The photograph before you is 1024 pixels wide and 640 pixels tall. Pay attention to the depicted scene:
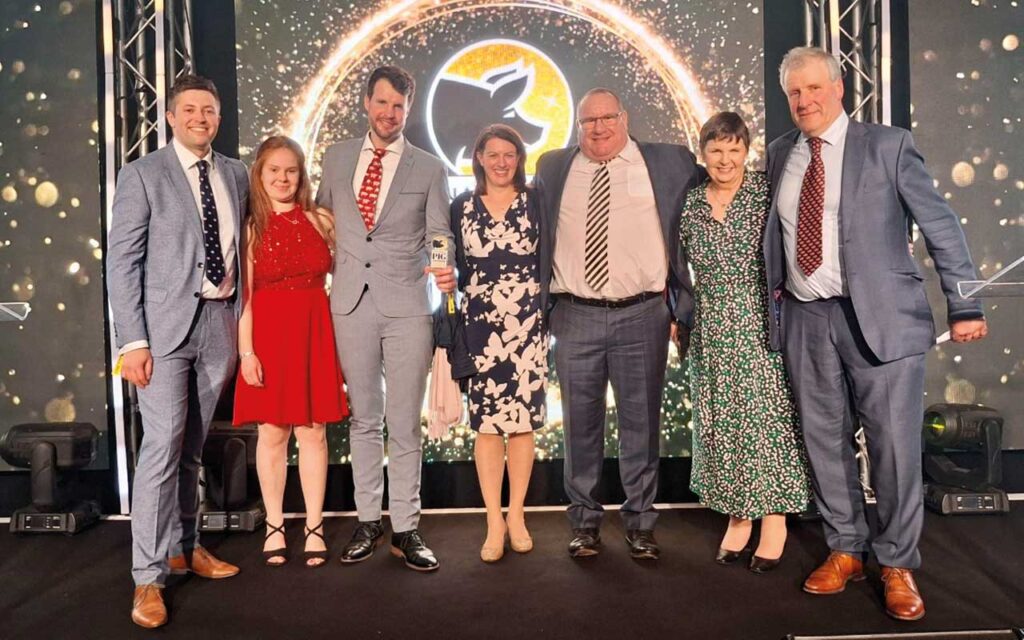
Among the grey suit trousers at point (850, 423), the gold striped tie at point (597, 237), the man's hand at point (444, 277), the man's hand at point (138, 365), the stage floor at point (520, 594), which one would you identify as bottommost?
the stage floor at point (520, 594)

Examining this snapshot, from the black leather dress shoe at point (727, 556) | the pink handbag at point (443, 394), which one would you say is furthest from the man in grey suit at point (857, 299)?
the pink handbag at point (443, 394)

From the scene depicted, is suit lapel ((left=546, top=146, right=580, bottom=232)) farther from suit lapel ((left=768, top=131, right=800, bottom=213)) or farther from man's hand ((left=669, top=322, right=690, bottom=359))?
suit lapel ((left=768, top=131, right=800, bottom=213))

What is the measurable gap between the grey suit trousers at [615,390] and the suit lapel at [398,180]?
89 centimetres

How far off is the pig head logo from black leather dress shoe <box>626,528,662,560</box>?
2.19m

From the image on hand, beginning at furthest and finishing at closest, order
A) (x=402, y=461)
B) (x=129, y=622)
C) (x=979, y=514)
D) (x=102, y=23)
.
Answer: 1. (x=102, y=23)
2. (x=979, y=514)
3. (x=402, y=461)
4. (x=129, y=622)

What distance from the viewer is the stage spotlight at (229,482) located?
4020 mm

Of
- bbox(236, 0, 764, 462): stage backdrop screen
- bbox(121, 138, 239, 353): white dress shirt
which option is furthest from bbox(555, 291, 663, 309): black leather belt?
bbox(121, 138, 239, 353): white dress shirt

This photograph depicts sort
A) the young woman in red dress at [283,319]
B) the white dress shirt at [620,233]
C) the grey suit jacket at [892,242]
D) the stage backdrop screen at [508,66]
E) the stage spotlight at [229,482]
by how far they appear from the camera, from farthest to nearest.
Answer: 1. the stage backdrop screen at [508,66]
2. the stage spotlight at [229,482]
3. the white dress shirt at [620,233]
4. the young woman in red dress at [283,319]
5. the grey suit jacket at [892,242]

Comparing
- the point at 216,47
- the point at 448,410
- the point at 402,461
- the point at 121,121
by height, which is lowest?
the point at 402,461

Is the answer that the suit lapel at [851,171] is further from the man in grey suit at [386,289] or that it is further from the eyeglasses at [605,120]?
the man in grey suit at [386,289]

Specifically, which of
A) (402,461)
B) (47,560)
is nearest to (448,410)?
(402,461)

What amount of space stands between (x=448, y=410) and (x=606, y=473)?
1367 millimetres

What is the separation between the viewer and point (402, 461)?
11.5 ft

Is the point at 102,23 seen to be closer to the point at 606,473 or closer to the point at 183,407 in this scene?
the point at 183,407
